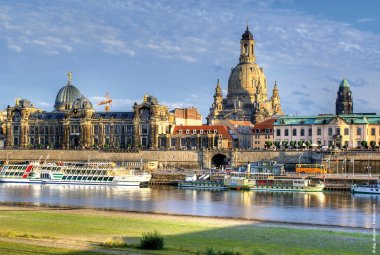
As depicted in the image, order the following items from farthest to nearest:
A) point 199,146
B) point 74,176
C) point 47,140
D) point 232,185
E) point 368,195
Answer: point 47,140 < point 199,146 < point 74,176 < point 232,185 < point 368,195

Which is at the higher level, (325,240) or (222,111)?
(222,111)

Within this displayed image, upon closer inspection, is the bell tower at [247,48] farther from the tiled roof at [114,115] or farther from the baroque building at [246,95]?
the tiled roof at [114,115]

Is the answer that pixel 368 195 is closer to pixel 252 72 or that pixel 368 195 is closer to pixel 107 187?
pixel 107 187

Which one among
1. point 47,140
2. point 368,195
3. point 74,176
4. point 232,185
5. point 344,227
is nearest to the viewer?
point 344,227

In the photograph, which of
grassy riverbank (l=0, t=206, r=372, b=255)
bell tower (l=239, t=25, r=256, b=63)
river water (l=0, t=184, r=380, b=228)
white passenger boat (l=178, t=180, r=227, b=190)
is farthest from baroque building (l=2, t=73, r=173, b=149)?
grassy riverbank (l=0, t=206, r=372, b=255)

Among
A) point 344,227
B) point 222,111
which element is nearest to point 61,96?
point 222,111

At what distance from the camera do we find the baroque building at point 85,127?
129 meters

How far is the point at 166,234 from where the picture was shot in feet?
125

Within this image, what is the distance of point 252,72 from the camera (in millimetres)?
160875

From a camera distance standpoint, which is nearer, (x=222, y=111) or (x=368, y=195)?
(x=368, y=195)

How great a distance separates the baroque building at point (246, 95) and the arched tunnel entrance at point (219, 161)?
32847 millimetres

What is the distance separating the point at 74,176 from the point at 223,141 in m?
40.1

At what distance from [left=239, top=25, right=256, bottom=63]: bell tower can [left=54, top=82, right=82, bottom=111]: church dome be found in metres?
40.7

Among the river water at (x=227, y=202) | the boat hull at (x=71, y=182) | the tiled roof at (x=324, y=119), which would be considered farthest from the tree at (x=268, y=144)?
the river water at (x=227, y=202)
